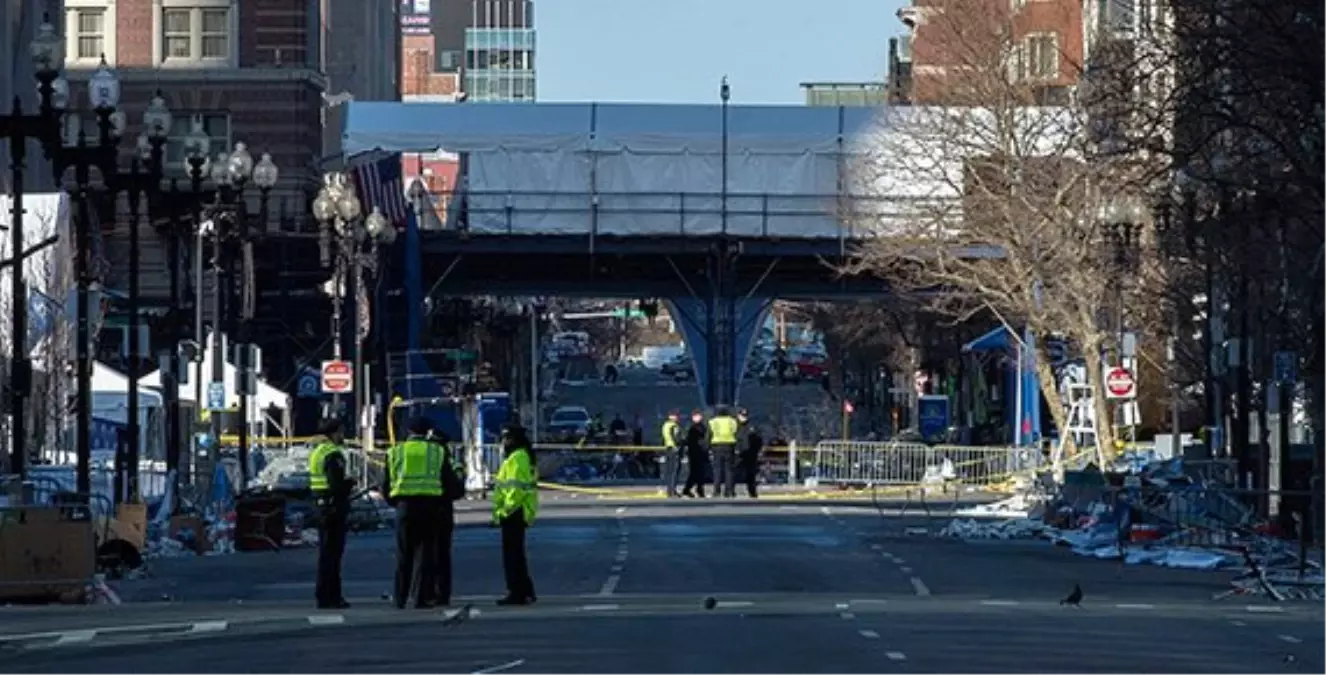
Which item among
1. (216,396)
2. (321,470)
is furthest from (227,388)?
(321,470)

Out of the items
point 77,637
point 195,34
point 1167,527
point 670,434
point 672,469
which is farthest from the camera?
point 195,34

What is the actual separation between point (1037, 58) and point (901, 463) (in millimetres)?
10196

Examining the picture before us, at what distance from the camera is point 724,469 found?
5891 cm

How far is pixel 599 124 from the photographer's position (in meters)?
79.4

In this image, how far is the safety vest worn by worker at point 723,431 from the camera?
187ft

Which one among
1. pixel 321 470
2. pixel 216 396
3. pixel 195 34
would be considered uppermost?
pixel 195 34

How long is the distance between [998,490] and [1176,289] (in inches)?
430

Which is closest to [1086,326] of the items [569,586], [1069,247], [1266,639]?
[1069,247]

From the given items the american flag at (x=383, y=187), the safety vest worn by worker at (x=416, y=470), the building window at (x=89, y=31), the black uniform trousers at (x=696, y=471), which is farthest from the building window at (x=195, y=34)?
the safety vest worn by worker at (x=416, y=470)

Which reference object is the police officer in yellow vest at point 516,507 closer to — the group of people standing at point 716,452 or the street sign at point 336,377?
the group of people standing at point 716,452

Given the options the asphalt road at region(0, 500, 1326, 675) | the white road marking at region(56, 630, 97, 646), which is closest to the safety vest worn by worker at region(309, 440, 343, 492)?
the asphalt road at region(0, 500, 1326, 675)

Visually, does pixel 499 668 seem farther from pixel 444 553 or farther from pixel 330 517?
pixel 330 517

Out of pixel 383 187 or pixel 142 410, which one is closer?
pixel 142 410

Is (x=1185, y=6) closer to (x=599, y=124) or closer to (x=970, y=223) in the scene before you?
(x=970, y=223)
